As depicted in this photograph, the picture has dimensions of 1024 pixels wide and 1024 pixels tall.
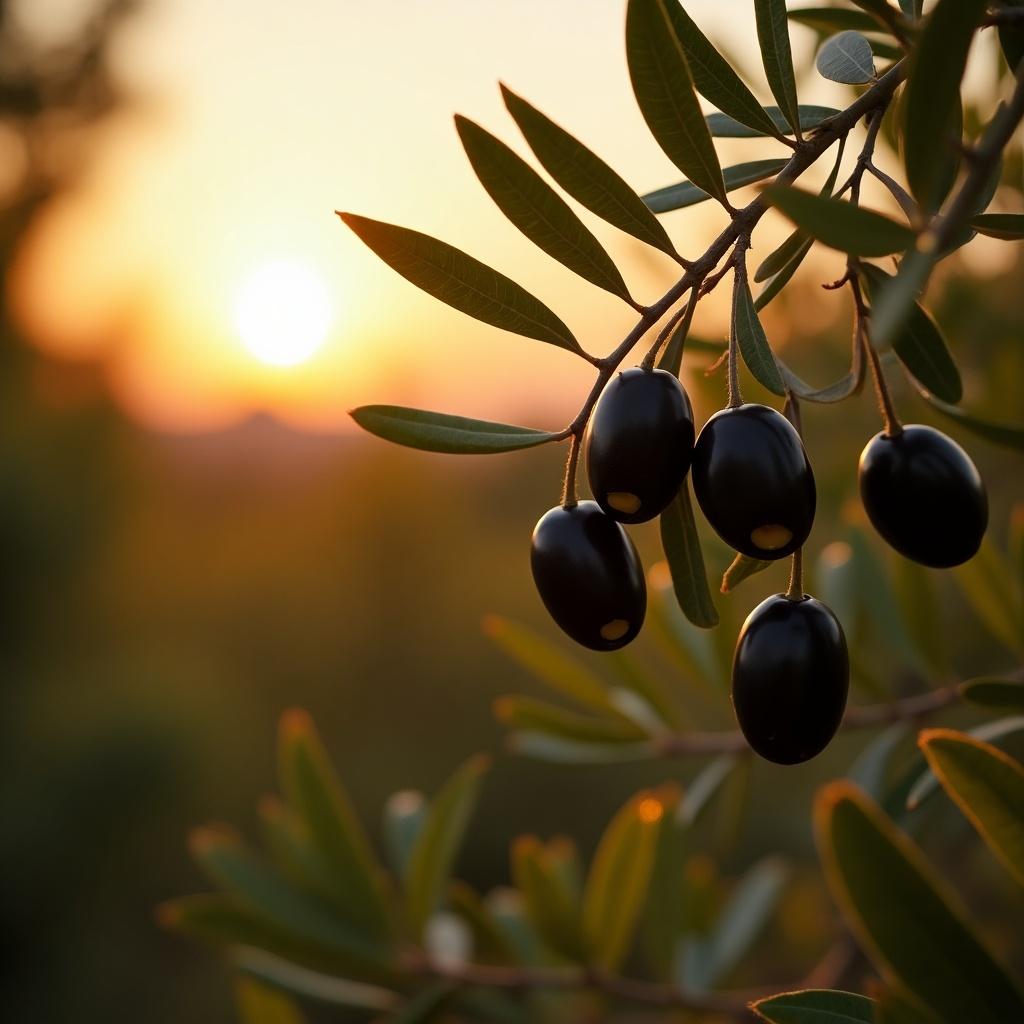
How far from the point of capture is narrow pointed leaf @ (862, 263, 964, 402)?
49 centimetres

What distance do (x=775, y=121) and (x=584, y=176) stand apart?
0.16 metres

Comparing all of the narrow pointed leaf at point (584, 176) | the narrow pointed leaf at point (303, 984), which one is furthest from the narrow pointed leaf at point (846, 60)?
the narrow pointed leaf at point (303, 984)

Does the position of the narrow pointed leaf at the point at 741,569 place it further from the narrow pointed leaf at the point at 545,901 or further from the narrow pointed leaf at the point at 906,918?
the narrow pointed leaf at the point at 545,901

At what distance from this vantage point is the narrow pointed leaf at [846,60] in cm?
47

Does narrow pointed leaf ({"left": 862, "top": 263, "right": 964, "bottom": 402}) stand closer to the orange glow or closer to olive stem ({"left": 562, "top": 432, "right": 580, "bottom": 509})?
olive stem ({"left": 562, "top": 432, "right": 580, "bottom": 509})

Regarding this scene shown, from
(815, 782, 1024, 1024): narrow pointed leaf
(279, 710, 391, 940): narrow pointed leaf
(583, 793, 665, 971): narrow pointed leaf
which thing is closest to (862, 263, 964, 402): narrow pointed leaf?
(815, 782, 1024, 1024): narrow pointed leaf

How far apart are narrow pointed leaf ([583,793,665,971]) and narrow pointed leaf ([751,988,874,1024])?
0.47m

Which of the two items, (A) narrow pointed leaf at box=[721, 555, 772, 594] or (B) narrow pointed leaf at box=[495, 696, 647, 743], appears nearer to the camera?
(A) narrow pointed leaf at box=[721, 555, 772, 594]

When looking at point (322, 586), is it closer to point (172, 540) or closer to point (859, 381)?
point (172, 540)

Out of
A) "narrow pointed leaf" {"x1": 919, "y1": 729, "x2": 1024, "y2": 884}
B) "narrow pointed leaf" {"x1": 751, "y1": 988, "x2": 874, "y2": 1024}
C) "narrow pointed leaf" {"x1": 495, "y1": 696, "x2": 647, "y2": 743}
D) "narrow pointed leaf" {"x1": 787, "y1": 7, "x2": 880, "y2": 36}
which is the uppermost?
"narrow pointed leaf" {"x1": 787, "y1": 7, "x2": 880, "y2": 36}

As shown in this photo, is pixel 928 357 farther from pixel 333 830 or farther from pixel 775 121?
pixel 333 830

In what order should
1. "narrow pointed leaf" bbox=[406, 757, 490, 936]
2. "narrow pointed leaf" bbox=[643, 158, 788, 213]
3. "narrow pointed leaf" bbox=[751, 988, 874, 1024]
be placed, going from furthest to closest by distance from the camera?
"narrow pointed leaf" bbox=[406, 757, 490, 936]
"narrow pointed leaf" bbox=[643, 158, 788, 213]
"narrow pointed leaf" bbox=[751, 988, 874, 1024]

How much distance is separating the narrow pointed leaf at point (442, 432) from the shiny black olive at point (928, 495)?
0.47 feet

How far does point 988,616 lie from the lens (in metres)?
0.80
